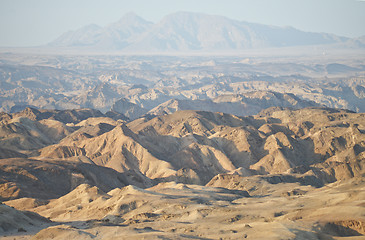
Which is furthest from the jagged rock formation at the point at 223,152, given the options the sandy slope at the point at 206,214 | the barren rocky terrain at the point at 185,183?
the sandy slope at the point at 206,214

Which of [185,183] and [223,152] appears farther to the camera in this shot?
[223,152]

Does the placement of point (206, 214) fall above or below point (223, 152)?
above

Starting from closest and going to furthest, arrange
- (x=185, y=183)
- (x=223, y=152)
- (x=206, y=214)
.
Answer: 1. (x=206, y=214)
2. (x=185, y=183)
3. (x=223, y=152)

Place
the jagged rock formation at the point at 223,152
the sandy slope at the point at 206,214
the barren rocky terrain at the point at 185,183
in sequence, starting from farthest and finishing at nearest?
1. the jagged rock formation at the point at 223,152
2. the barren rocky terrain at the point at 185,183
3. the sandy slope at the point at 206,214

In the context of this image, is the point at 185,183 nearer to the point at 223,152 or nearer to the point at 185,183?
the point at 185,183

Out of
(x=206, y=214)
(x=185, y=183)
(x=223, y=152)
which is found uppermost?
(x=206, y=214)

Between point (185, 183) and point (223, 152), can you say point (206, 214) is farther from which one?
point (223, 152)

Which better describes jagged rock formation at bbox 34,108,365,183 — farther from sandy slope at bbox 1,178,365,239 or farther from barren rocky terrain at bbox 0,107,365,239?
sandy slope at bbox 1,178,365,239

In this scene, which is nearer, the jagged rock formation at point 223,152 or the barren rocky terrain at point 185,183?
the barren rocky terrain at point 185,183

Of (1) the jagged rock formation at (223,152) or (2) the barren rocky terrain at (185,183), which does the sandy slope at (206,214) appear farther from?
(1) the jagged rock formation at (223,152)

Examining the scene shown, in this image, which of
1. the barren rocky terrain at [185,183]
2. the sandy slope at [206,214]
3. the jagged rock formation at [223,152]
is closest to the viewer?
the sandy slope at [206,214]

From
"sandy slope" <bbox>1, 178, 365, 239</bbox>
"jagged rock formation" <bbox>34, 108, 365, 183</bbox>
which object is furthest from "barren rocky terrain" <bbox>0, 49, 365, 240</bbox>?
"jagged rock formation" <bbox>34, 108, 365, 183</bbox>

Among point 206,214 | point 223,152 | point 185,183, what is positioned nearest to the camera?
point 206,214

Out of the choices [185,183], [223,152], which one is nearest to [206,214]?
[185,183]
